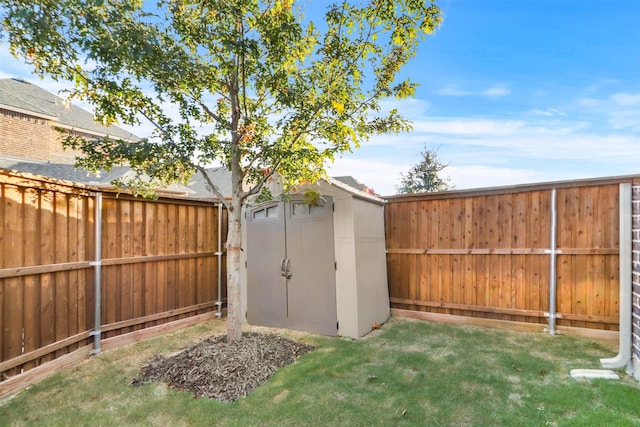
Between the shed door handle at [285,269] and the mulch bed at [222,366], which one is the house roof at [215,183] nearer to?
the shed door handle at [285,269]

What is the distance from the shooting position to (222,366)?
324 cm

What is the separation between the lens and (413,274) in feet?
18.2

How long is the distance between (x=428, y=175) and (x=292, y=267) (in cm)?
1123

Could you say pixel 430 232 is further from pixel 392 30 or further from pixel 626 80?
pixel 626 80

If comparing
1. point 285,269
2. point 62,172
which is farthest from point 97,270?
point 62,172

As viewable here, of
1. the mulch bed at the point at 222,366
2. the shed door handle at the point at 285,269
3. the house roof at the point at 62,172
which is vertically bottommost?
the mulch bed at the point at 222,366

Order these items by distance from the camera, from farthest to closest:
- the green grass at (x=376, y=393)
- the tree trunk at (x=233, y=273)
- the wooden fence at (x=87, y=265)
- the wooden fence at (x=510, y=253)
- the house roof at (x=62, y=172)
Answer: the house roof at (x=62, y=172), the wooden fence at (x=510, y=253), the tree trunk at (x=233, y=273), the wooden fence at (x=87, y=265), the green grass at (x=376, y=393)

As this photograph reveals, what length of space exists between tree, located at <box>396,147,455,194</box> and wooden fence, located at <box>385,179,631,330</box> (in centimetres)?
930

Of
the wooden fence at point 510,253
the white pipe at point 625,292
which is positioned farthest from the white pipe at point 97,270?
the white pipe at point 625,292

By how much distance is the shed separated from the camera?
442 centimetres

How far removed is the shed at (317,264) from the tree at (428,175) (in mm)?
9922

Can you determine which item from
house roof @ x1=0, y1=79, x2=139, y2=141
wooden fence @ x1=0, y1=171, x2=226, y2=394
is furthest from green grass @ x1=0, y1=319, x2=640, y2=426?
house roof @ x1=0, y1=79, x2=139, y2=141

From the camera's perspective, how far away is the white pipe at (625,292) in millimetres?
3234

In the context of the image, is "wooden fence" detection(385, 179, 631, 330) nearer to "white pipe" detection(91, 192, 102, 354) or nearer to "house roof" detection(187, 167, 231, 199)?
"white pipe" detection(91, 192, 102, 354)
